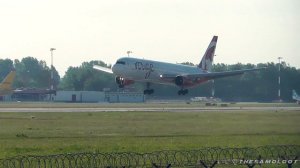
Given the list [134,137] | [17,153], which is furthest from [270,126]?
[17,153]

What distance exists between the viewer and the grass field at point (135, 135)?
45831mm

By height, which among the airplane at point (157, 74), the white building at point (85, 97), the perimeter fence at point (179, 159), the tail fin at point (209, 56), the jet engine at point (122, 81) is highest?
the tail fin at point (209, 56)

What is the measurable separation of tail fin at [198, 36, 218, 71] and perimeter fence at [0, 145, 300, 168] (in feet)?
294

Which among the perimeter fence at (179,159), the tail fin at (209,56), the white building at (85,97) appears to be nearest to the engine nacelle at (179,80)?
the tail fin at (209,56)

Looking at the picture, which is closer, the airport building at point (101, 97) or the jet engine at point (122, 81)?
the jet engine at point (122, 81)

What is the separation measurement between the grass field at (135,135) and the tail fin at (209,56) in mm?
56331

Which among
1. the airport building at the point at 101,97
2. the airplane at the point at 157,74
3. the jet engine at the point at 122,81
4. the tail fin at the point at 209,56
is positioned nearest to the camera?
the airplane at the point at 157,74

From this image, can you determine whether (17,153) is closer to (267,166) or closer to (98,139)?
(98,139)

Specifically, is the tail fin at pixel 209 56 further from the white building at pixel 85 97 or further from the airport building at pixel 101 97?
the white building at pixel 85 97

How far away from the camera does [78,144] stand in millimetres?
48125

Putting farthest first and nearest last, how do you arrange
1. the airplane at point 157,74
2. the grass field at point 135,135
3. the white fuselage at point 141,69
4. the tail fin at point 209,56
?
1. the tail fin at point 209,56
2. the airplane at point 157,74
3. the white fuselage at point 141,69
4. the grass field at point 135,135

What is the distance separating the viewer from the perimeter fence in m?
34.0

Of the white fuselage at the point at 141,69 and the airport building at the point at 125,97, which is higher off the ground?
the white fuselage at the point at 141,69

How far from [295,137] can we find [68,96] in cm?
15438
